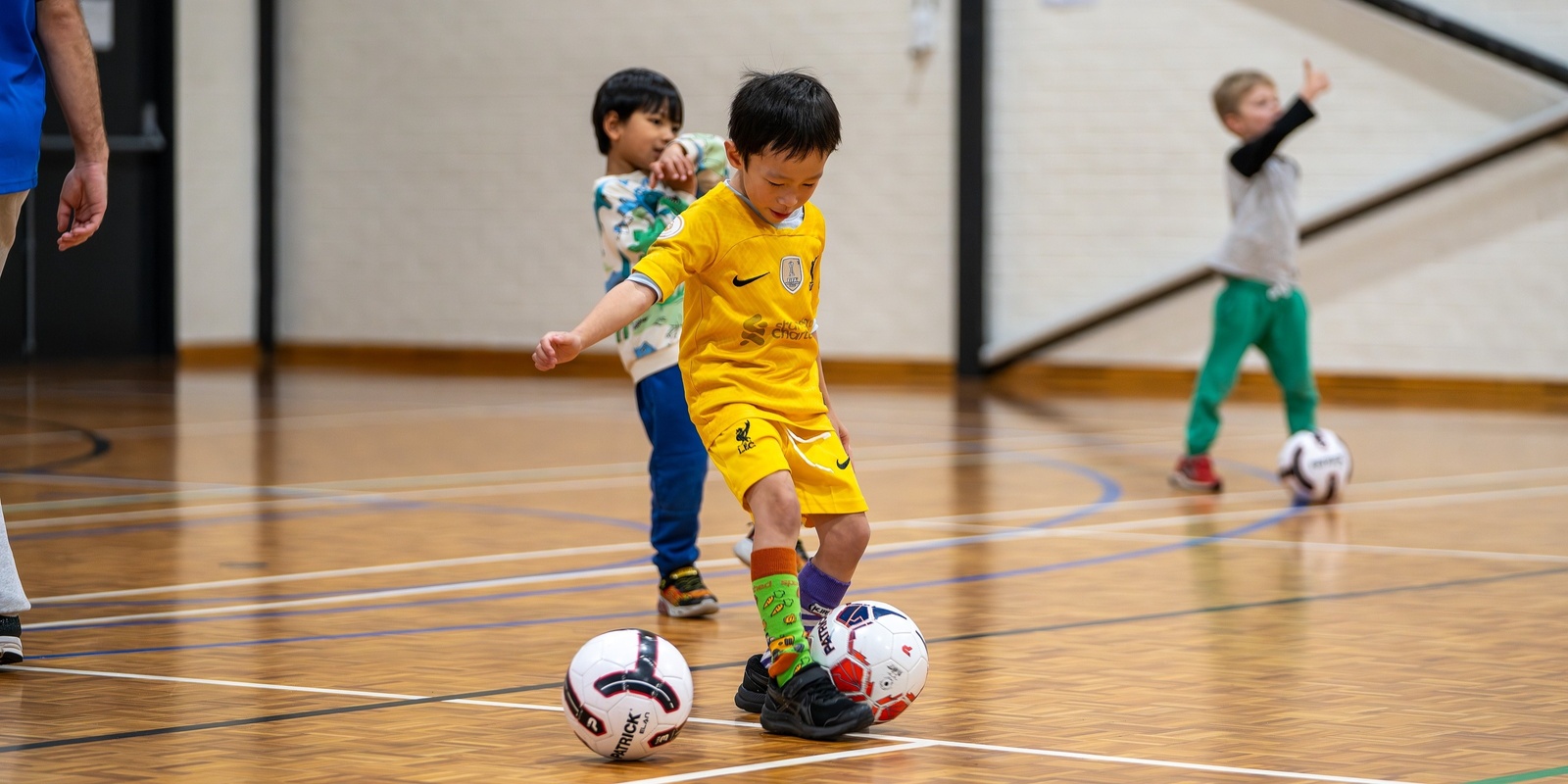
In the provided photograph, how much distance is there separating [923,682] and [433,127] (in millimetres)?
12084

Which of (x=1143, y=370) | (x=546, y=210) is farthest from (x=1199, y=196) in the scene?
(x=546, y=210)

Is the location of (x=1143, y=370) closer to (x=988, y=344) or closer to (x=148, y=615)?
(x=988, y=344)

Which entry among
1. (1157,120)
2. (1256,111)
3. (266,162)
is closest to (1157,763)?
(1256,111)

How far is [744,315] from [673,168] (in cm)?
115

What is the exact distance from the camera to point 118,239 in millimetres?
14758

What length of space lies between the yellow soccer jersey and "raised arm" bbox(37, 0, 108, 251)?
1268 mm

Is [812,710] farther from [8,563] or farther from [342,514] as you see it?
→ [342,514]

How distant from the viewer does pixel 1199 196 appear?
42.4 ft

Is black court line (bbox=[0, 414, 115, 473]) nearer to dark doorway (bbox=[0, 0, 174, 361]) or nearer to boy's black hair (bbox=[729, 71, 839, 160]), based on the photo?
dark doorway (bbox=[0, 0, 174, 361])

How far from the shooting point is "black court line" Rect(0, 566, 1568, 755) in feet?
11.2

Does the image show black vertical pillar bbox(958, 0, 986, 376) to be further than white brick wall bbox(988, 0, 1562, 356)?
Yes

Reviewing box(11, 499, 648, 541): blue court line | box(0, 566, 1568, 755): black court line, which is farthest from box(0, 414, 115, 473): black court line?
box(0, 566, 1568, 755): black court line

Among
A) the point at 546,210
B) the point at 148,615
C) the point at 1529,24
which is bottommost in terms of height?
the point at 148,615

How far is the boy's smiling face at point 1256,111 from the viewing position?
803cm
